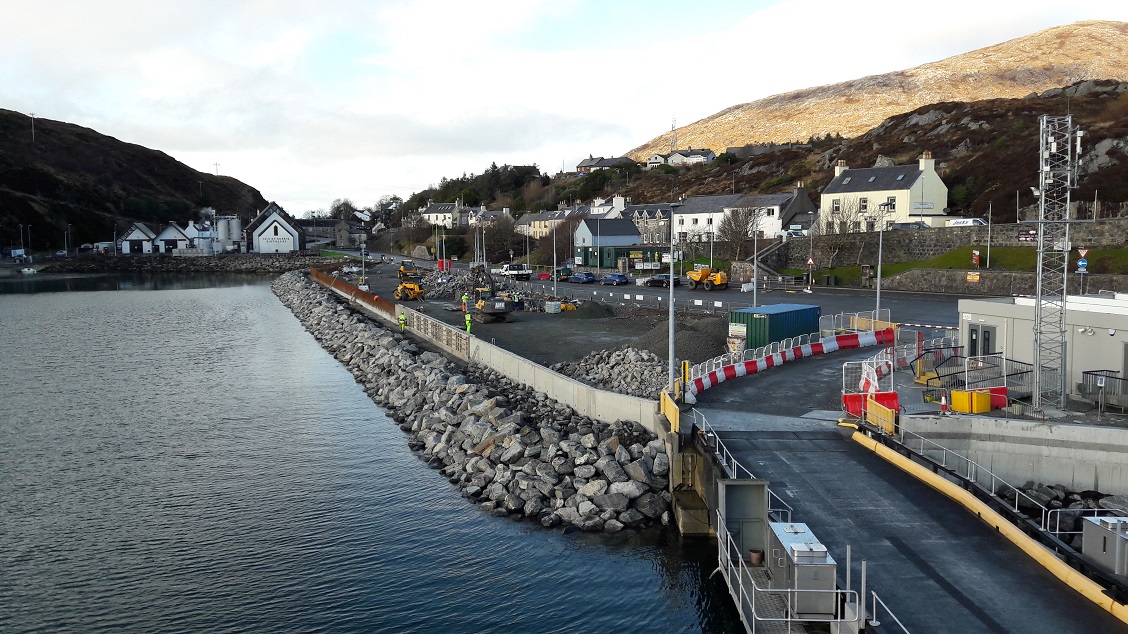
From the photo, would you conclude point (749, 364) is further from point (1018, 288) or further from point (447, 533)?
point (1018, 288)

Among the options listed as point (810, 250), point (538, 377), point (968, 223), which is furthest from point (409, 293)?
point (968, 223)

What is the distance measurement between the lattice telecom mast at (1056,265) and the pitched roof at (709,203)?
2921 inches

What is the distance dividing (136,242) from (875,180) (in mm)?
155799

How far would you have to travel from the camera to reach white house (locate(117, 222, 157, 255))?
6900 inches

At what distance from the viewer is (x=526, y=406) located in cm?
3052

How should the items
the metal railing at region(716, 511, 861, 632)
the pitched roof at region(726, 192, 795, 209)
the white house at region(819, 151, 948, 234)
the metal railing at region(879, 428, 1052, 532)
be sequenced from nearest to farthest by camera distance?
the metal railing at region(716, 511, 861, 632)
the metal railing at region(879, 428, 1052, 532)
the white house at region(819, 151, 948, 234)
the pitched roof at region(726, 192, 795, 209)

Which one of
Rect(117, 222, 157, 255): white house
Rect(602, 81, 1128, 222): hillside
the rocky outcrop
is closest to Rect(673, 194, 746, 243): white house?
Rect(602, 81, 1128, 222): hillside

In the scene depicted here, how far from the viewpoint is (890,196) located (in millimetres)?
82812

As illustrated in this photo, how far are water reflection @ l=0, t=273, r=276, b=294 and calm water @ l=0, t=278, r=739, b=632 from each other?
85133 millimetres

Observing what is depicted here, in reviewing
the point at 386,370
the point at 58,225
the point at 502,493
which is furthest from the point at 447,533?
the point at 58,225

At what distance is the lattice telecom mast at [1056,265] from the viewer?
70.2ft

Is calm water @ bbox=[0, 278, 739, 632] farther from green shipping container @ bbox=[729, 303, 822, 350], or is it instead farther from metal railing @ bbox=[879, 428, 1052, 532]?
green shipping container @ bbox=[729, 303, 822, 350]

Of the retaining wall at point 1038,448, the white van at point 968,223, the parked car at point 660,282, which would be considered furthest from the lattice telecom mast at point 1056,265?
the parked car at point 660,282

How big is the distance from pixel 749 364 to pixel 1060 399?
1010cm
